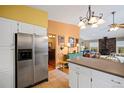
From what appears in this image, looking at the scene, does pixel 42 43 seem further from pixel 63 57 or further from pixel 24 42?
pixel 63 57

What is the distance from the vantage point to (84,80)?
2562 mm

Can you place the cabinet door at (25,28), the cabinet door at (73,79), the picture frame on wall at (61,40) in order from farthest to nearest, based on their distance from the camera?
the picture frame on wall at (61,40) < the cabinet door at (25,28) < the cabinet door at (73,79)

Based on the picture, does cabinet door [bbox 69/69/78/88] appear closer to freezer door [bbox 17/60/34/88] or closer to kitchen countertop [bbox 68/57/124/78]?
kitchen countertop [bbox 68/57/124/78]

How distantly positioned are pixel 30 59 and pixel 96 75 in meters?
2.00

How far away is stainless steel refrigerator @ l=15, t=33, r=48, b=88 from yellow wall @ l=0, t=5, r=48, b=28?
22.5 inches

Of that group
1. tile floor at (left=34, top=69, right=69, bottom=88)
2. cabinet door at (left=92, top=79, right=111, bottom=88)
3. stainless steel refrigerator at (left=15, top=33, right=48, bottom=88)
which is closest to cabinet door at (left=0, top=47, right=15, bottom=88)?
stainless steel refrigerator at (left=15, top=33, right=48, bottom=88)

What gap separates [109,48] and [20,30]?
30.0ft

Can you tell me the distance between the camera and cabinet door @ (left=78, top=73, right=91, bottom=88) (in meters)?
2.45

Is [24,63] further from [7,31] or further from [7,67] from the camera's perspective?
[7,31]

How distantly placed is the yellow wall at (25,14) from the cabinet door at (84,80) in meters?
2.34

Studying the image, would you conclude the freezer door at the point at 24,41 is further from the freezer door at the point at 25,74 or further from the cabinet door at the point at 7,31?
the freezer door at the point at 25,74

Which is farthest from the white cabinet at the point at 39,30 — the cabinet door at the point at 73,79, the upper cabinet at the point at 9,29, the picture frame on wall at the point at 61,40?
the picture frame on wall at the point at 61,40

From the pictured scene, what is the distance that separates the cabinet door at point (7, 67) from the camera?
2.94 metres
